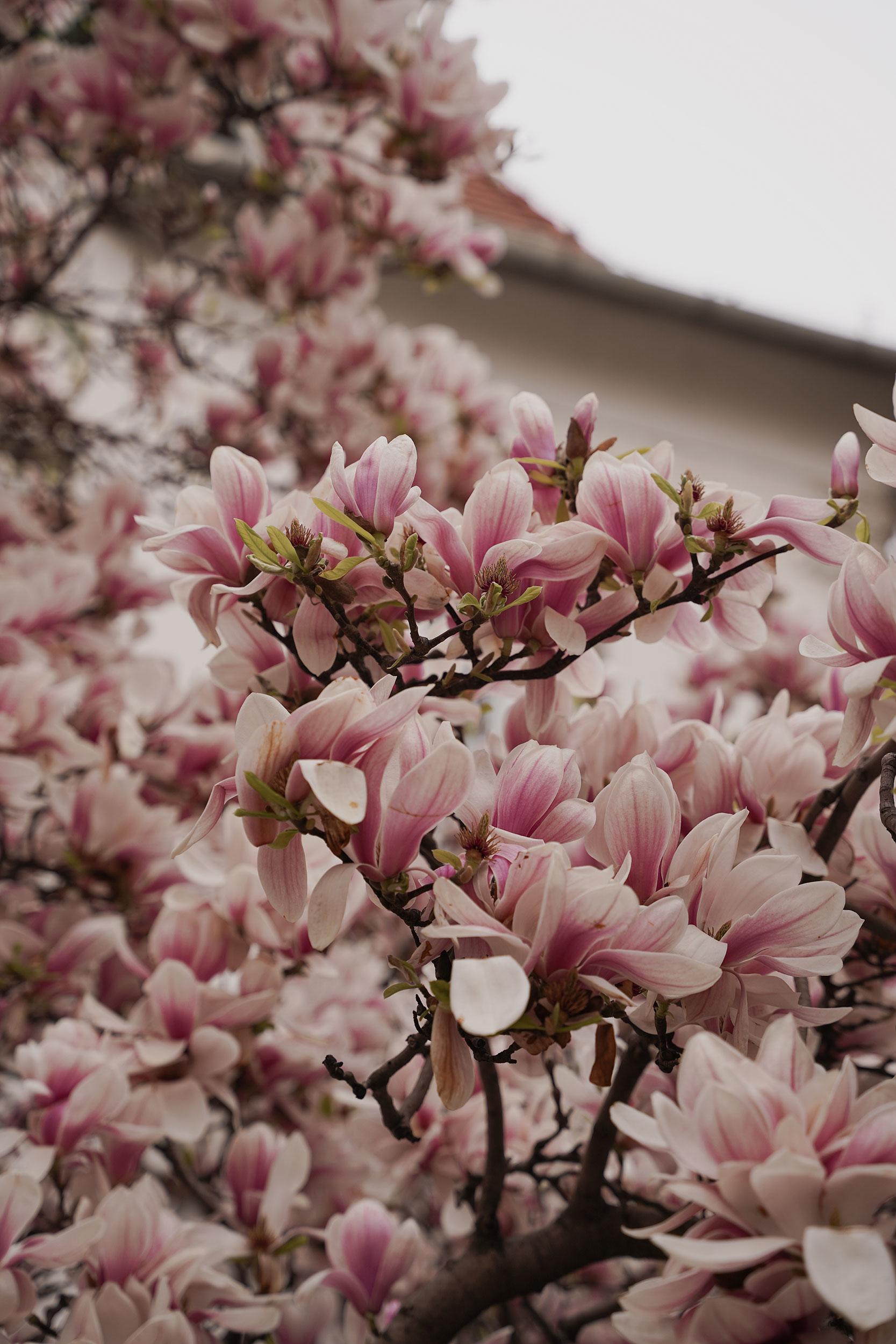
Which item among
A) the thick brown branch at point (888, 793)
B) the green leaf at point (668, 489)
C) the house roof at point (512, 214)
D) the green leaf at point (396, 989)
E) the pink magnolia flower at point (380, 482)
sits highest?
the house roof at point (512, 214)

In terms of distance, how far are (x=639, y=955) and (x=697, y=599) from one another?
0.73 ft

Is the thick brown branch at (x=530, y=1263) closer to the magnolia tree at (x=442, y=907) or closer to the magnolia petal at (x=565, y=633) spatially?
the magnolia tree at (x=442, y=907)

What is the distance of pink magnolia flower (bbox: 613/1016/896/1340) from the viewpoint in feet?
1.06

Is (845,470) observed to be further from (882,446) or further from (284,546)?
(284,546)

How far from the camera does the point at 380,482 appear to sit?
0.49 m

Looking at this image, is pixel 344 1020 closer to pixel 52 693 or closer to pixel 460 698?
pixel 52 693

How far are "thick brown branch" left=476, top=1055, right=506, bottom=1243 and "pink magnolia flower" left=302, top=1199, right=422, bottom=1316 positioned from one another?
8cm

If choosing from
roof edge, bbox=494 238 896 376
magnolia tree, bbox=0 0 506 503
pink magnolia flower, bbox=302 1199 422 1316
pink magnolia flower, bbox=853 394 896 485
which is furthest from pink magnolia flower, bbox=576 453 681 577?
roof edge, bbox=494 238 896 376

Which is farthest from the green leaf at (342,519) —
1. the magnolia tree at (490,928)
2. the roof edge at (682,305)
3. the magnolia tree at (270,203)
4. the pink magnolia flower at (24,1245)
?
the roof edge at (682,305)

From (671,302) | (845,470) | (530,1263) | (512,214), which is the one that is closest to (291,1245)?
(530,1263)

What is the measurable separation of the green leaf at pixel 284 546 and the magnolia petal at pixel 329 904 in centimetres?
16

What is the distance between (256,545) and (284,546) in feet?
0.05

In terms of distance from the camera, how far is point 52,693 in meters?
0.93

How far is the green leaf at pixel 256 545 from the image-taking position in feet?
1.57
